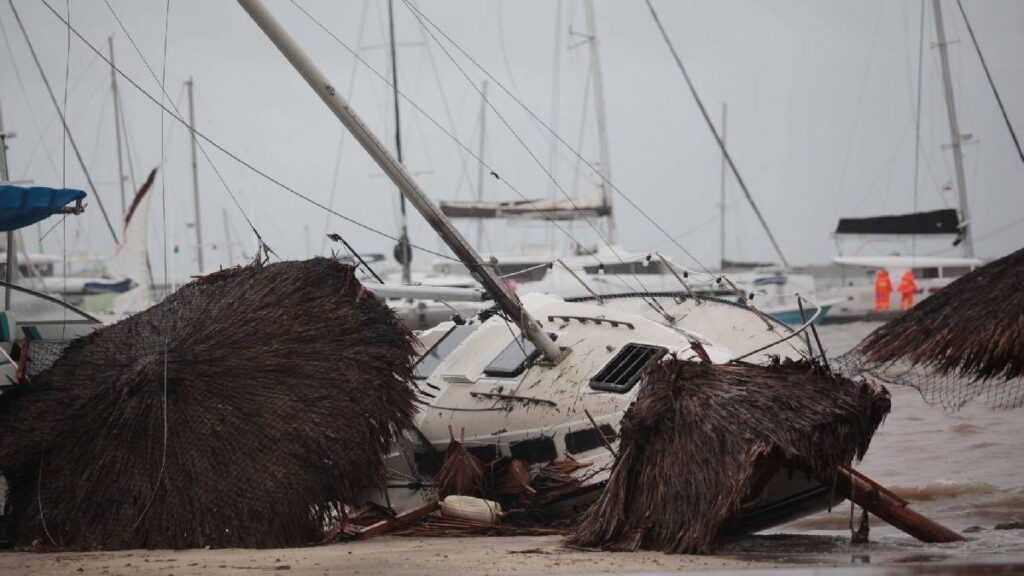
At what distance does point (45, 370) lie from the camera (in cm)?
1186

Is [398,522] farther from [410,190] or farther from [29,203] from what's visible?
[29,203]

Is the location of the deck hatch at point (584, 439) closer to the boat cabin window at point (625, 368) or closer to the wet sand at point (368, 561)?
the boat cabin window at point (625, 368)

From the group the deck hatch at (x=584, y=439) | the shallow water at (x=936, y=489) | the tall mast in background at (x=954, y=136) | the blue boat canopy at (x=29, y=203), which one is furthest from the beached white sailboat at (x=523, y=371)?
the tall mast in background at (x=954, y=136)

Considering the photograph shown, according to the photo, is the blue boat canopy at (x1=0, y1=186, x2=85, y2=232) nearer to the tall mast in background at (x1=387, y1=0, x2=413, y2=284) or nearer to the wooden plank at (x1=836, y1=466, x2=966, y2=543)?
the wooden plank at (x1=836, y1=466, x2=966, y2=543)

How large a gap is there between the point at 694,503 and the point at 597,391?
2.68 m

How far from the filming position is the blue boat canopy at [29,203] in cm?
1287

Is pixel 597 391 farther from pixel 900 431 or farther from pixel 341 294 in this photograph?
pixel 900 431

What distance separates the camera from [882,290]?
45.8 meters

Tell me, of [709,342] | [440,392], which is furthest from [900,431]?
[440,392]

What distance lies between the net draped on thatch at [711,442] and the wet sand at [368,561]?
13.1 inches

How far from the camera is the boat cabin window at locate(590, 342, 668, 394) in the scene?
12469mm

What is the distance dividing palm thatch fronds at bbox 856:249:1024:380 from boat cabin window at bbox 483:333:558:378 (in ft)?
11.6

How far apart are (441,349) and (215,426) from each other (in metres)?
4.24

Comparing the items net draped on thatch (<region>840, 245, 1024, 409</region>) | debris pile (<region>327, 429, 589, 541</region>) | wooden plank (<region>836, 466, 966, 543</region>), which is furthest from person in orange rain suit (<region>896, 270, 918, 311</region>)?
wooden plank (<region>836, 466, 966, 543</region>)
